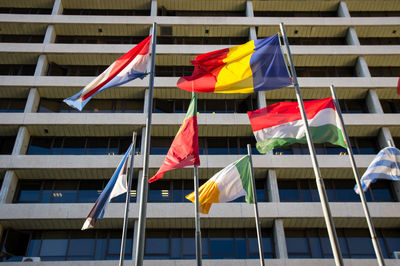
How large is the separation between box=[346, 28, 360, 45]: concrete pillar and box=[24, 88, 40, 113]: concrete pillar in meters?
24.1

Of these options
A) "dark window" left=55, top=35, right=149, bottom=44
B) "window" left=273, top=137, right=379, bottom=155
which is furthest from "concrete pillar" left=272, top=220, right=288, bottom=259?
"dark window" left=55, top=35, right=149, bottom=44

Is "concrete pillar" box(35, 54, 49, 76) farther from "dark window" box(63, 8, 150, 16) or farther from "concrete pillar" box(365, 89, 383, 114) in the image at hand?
"concrete pillar" box(365, 89, 383, 114)

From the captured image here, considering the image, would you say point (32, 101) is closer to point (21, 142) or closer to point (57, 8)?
point (21, 142)

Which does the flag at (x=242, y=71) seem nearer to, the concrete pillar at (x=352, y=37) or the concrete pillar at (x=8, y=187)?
the concrete pillar at (x=8, y=187)

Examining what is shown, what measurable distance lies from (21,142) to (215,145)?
41.4 feet

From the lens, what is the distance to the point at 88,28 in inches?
1102

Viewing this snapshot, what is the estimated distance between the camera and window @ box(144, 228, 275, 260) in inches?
775

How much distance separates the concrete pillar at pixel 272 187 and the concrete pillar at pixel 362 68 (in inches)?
429

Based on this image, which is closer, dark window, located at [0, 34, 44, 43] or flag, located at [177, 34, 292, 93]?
flag, located at [177, 34, 292, 93]

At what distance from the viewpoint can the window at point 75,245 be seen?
19.7 metres

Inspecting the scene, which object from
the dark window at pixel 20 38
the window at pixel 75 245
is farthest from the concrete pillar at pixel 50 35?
the window at pixel 75 245

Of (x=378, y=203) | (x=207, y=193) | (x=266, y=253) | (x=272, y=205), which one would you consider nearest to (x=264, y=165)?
(x=272, y=205)

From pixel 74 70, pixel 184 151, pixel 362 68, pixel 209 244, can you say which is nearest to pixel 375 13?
pixel 362 68

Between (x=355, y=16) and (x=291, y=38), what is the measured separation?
646cm
